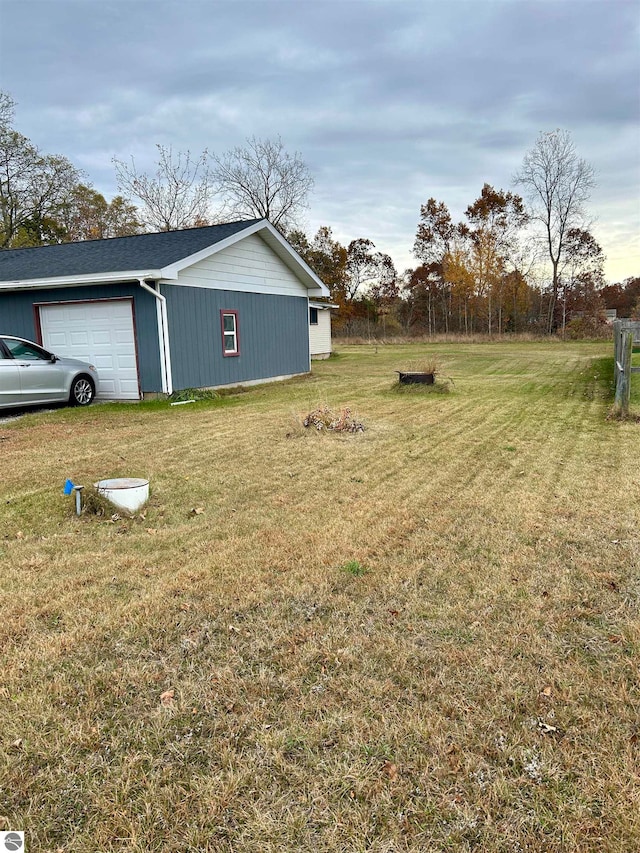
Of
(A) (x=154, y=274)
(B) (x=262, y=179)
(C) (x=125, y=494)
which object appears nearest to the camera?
(C) (x=125, y=494)

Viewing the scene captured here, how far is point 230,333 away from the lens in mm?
13367

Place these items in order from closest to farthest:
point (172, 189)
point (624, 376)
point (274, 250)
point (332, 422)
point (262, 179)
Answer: point (332, 422), point (624, 376), point (274, 250), point (172, 189), point (262, 179)

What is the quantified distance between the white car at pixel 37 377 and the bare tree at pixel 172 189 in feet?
84.9

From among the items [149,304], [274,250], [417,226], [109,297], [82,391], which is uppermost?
[417,226]

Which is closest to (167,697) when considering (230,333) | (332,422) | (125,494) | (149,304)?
(125,494)

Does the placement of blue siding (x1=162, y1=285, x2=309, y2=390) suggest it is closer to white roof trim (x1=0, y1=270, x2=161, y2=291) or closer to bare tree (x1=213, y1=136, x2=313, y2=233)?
white roof trim (x1=0, y1=270, x2=161, y2=291)

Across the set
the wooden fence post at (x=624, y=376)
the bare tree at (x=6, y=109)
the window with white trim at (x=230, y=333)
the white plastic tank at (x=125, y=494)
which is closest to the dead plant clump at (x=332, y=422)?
the white plastic tank at (x=125, y=494)

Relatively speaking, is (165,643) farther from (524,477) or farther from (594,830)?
(524,477)

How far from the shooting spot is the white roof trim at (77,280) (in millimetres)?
10508

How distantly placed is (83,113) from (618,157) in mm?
18516

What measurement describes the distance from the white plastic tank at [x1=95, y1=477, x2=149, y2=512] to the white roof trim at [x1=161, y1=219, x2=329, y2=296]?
22.4 feet

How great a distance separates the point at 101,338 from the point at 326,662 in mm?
10460

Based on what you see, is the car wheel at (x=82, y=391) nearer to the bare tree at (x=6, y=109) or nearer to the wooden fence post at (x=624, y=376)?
the wooden fence post at (x=624, y=376)

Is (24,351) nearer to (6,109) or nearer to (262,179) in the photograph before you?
(6,109)
